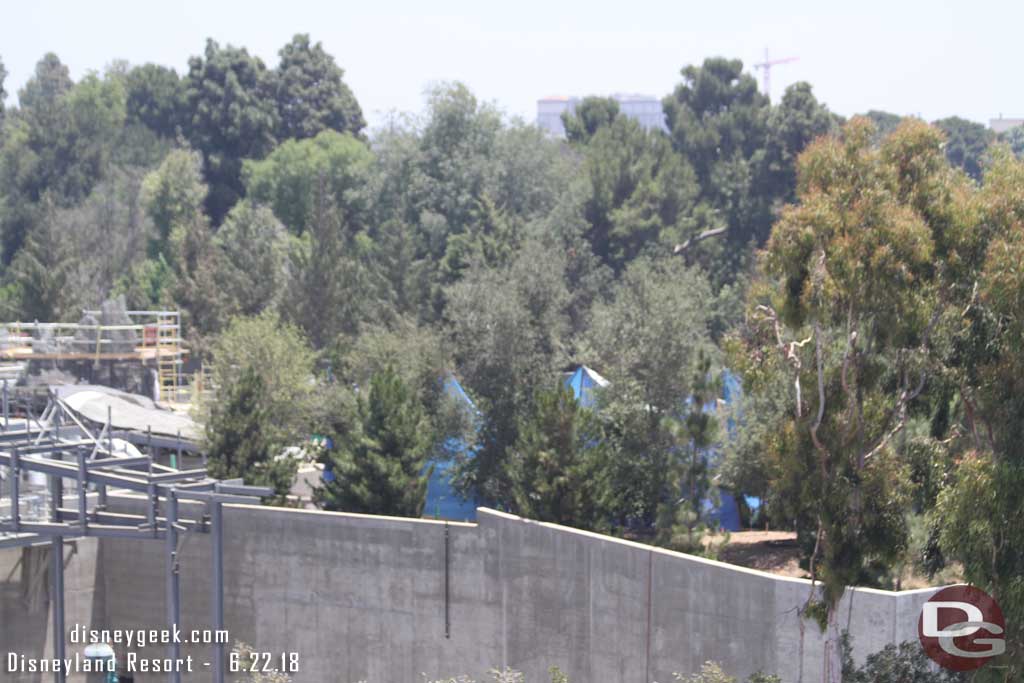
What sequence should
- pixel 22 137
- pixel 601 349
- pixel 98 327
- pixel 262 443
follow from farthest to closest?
pixel 22 137, pixel 98 327, pixel 601 349, pixel 262 443

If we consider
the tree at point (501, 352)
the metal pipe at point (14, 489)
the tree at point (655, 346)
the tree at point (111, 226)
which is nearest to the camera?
the metal pipe at point (14, 489)

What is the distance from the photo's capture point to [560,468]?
84.9ft

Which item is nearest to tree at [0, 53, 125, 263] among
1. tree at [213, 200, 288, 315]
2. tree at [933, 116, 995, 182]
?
tree at [213, 200, 288, 315]

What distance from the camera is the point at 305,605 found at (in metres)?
25.4

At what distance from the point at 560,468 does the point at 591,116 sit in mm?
56573

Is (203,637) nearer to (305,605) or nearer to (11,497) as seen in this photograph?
(305,605)

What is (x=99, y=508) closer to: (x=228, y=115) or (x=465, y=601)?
(x=465, y=601)

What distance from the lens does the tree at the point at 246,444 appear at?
95.9 ft

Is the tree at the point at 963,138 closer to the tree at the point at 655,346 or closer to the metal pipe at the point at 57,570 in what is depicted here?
the tree at the point at 655,346

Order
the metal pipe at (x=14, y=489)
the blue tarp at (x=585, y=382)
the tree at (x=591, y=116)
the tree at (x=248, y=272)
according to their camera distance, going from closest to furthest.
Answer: the metal pipe at (x=14, y=489) → the blue tarp at (x=585, y=382) → the tree at (x=248, y=272) → the tree at (x=591, y=116)

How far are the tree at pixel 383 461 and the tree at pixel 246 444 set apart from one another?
1.70 metres

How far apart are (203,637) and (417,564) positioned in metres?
5.18

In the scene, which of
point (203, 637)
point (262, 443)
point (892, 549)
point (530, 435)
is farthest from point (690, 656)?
point (262, 443)

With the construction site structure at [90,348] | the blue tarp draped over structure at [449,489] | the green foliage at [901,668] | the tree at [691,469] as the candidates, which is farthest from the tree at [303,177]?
the green foliage at [901,668]
